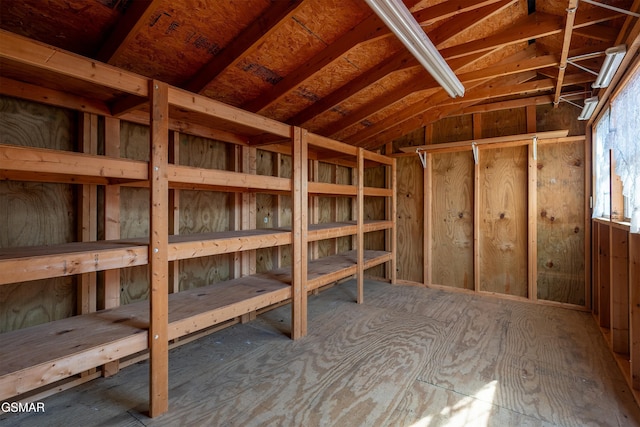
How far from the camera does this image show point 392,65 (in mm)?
2479

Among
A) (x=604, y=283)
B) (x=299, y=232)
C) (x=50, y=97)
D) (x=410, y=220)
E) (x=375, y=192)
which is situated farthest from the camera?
(x=410, y=220)

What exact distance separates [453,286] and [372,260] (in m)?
1.24

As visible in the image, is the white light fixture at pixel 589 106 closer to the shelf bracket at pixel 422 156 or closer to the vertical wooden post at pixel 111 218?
the shelf bracket at pixel 422 156

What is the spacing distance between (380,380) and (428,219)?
272 centimetres

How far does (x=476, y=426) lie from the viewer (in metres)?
1.56

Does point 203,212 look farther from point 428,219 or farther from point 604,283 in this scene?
point 604,283

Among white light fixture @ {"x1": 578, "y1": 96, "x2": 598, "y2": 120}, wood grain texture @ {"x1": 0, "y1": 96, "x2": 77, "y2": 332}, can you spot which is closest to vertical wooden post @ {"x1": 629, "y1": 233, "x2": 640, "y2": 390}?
white light fixture @ {"x1": 578, "y1": 96, "x2": 598, "y2": 120}

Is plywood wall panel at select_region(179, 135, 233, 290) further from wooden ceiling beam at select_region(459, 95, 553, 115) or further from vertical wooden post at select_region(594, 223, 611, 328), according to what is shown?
vertical wooden post at select_region(594, 223, 611, 328)

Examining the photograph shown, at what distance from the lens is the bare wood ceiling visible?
5.43ft

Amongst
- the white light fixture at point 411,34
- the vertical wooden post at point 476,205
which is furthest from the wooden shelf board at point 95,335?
the vertical wooden post at point 476,205

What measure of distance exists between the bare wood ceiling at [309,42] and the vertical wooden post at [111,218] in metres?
0.16

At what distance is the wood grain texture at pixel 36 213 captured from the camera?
172cm

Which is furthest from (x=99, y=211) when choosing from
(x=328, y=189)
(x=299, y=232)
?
(x=328, y=189)

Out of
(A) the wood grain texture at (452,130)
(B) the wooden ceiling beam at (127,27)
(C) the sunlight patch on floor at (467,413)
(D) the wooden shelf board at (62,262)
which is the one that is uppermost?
(A) the wood grain texture at (452,130)
